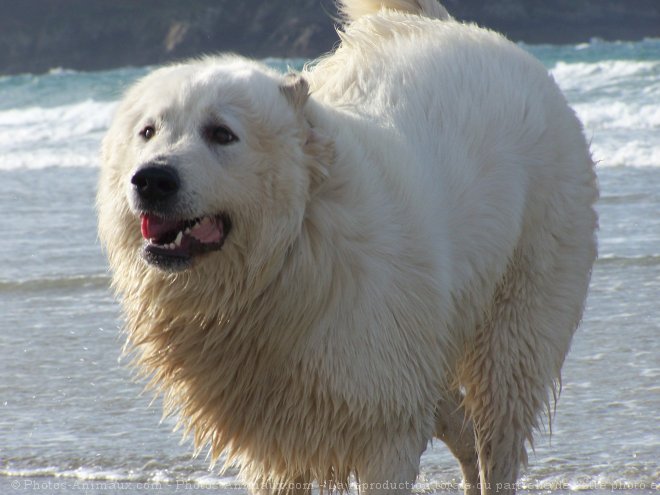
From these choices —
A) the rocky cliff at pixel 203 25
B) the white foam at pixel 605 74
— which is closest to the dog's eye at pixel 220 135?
the white foam at pixel 605 74

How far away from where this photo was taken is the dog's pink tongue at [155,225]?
3148mm

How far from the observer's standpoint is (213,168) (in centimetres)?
307

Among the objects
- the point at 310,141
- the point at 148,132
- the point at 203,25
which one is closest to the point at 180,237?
the point at 148,132

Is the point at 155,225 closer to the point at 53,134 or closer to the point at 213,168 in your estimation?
the point at 213,168

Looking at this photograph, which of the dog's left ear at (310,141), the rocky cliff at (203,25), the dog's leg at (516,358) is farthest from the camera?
the rocky cliff at (203,25)

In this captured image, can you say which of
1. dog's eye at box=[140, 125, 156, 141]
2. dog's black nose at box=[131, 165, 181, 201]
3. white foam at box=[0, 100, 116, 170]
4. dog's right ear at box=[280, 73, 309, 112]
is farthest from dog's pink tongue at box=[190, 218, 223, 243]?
white foam at box=[0, 100, 116, 170]

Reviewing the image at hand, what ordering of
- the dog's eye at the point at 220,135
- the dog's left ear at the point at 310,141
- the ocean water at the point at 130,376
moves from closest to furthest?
the dog's eye at the point at 220,135 → the dog's left ear at the point at 310,141 → the ocean water at the point at 130,376

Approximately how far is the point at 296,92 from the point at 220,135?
0.27m

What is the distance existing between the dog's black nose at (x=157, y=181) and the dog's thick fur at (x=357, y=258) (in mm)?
25

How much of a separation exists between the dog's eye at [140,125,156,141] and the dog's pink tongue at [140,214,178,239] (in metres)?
0.23

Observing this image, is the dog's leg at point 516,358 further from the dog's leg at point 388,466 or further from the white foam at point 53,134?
the white foam at point 53,134

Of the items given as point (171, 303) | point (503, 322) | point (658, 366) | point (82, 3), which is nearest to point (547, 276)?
point (503, 322)

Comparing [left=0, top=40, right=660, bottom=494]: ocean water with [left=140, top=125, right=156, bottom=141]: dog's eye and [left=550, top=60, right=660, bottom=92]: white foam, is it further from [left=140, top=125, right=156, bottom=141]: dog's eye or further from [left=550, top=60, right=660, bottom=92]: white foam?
[left=550, top=60, right=660, bottom=92]: white foam

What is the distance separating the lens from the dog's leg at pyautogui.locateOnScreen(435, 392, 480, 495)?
170 inches
